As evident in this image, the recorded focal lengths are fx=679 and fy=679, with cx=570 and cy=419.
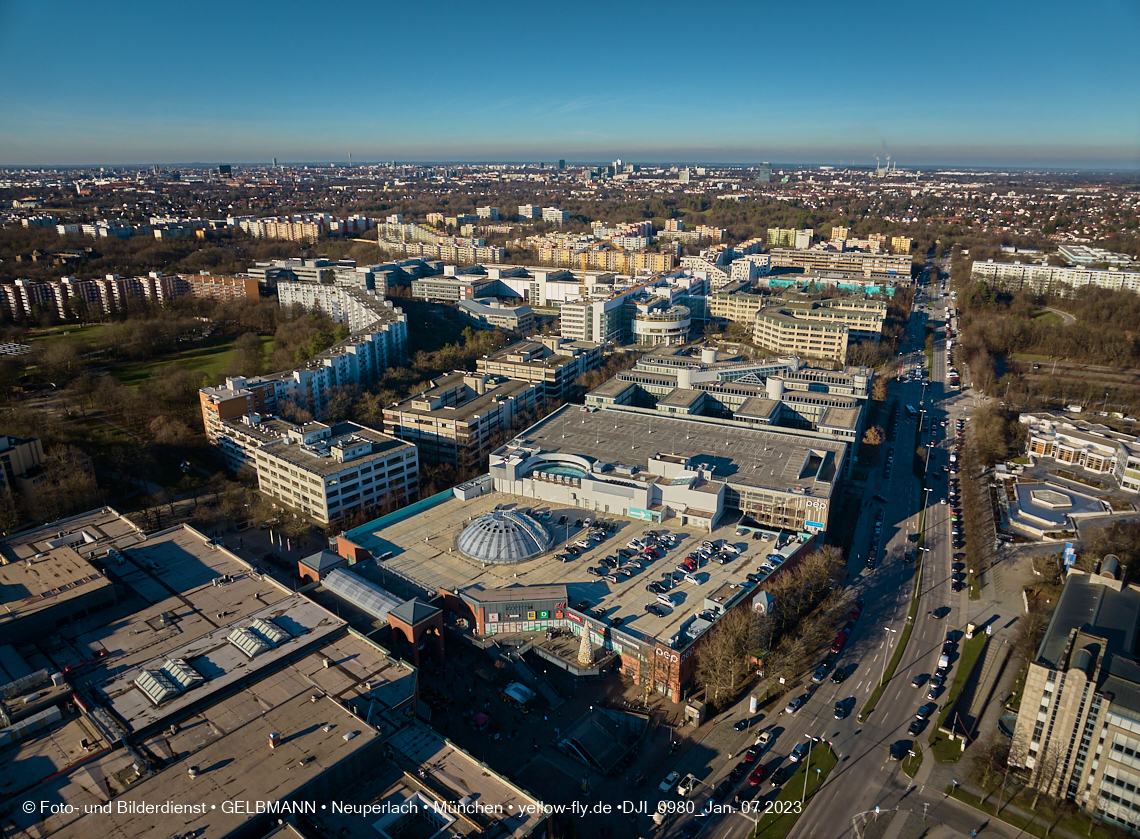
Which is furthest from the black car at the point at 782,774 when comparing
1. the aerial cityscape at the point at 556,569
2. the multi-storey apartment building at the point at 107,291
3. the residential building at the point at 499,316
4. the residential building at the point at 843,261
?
the residential building at the point at 843,261

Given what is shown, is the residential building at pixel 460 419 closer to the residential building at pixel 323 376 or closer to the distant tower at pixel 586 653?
the residential building at pixel 323 376

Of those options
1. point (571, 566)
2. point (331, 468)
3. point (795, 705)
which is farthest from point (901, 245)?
point (331, 468)

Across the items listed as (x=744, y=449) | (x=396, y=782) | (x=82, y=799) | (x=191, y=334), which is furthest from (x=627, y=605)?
(x=191, y=334)

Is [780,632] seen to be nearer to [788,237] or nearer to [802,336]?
[802,336]

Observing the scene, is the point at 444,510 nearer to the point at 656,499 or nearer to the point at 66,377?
the point at 656,499

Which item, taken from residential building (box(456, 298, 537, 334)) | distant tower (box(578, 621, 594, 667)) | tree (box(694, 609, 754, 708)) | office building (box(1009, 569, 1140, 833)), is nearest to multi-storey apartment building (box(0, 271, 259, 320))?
residential building (box(456, 298, 537, 334))

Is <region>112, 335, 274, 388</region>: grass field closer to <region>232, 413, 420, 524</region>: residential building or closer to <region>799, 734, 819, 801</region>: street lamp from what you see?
<region>232, 413, 420, 524</region>: residential building
